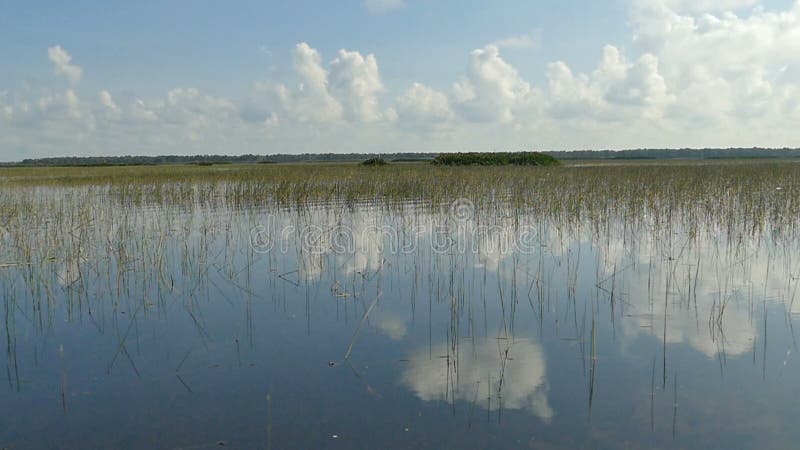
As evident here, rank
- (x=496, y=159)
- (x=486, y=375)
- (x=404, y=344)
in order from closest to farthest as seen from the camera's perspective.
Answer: (x=486, y=375), (x=404, y=344), (x=496, y=159)

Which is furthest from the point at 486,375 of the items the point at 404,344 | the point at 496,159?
the point at 496,159

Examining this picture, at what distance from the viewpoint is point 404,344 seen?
4.57m

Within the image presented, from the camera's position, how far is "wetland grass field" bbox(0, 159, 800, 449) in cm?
329

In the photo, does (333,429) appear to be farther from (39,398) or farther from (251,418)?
(39,398)

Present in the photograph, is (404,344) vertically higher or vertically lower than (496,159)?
lower

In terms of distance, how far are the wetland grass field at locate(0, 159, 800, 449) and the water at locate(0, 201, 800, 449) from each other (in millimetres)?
21

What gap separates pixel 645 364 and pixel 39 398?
386 centimetres

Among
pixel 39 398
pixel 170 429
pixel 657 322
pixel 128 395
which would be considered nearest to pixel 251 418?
pixel 170 429

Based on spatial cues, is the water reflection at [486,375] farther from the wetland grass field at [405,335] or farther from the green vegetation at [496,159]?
the green vegetation at [496,159]

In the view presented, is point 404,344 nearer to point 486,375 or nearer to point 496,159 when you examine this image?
point 486,375

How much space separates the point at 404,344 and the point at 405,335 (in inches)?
8.5

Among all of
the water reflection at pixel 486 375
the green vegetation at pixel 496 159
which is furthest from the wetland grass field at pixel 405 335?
the green vegetation at pixel 496 159

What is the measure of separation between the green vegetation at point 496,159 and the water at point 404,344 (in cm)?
2614

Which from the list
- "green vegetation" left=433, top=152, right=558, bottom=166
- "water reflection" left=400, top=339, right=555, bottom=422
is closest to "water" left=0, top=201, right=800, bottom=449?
"water reflection" left=400, top=339, right=555, bottom=422
